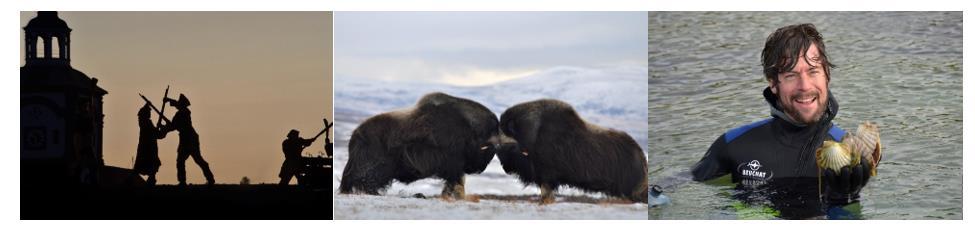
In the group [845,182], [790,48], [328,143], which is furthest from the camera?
[328,143]

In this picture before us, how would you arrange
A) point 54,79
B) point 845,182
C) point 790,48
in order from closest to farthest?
point 845,182, point 790,48, point 54,79

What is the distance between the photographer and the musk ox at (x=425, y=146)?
38.2 ft

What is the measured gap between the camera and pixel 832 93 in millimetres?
11445

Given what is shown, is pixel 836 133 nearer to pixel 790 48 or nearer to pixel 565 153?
pixel 790 48

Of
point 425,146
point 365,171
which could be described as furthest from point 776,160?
point 365,171

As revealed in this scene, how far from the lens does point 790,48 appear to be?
1146cm

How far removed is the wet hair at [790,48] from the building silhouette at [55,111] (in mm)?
6074

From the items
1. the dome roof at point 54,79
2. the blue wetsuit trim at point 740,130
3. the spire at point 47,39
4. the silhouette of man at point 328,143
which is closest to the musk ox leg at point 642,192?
the blue wetsuit trim at point 740,130

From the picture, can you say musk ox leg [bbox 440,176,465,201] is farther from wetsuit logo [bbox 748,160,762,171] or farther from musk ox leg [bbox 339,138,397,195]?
wetsuit logo [bbox 748,160,762,171]

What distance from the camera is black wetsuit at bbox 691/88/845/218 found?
37.4ft

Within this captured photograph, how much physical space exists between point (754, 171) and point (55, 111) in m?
6.31

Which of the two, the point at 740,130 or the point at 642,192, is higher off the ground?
the point at 740,130

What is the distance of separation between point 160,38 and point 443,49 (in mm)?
2617

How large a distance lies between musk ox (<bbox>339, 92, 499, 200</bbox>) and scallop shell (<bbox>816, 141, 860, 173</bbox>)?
2905 millimetres
